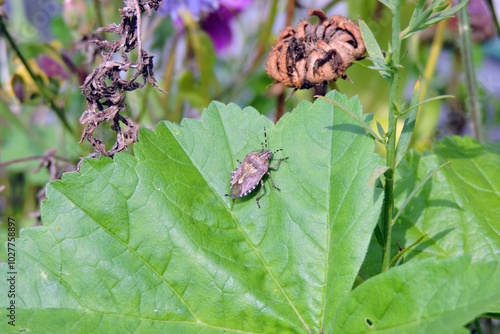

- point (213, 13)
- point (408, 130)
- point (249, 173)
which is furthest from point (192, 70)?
point (408, 130)

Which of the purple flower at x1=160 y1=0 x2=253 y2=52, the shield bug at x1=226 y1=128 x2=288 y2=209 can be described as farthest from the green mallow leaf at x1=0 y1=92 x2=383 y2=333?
the purple flower at x1=160 y1=0 x2=253 y2=52

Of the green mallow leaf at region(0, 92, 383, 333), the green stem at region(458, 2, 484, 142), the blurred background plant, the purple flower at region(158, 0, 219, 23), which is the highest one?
the purple flower at region(158, 0, 219, 23)

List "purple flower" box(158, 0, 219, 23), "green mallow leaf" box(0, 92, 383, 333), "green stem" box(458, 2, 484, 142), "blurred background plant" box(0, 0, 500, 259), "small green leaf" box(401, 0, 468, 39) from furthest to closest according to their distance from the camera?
"purple flower" box(158, 0, 219, 23)
"blurred background plant" box(0, 0, 500, 259)
"green stem" box(458, 2, 484, 142)
"green mallow leaf" box(0, 92, 383, 333)
"small green leaf" box(401, 0, 468, 39)

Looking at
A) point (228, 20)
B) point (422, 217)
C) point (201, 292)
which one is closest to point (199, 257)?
point (201, 292)

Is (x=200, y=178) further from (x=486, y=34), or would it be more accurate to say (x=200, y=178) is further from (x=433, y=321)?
(x=486, y=34)

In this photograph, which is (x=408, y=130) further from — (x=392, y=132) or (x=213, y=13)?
(x=213, y=13)

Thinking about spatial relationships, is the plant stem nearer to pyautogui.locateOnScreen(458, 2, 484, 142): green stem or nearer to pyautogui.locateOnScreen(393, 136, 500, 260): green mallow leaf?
pyautogui.locateOnScreen(393, 136, 500, 260): green mallow leaf

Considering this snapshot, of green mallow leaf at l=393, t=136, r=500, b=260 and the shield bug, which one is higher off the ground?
the shield bug
